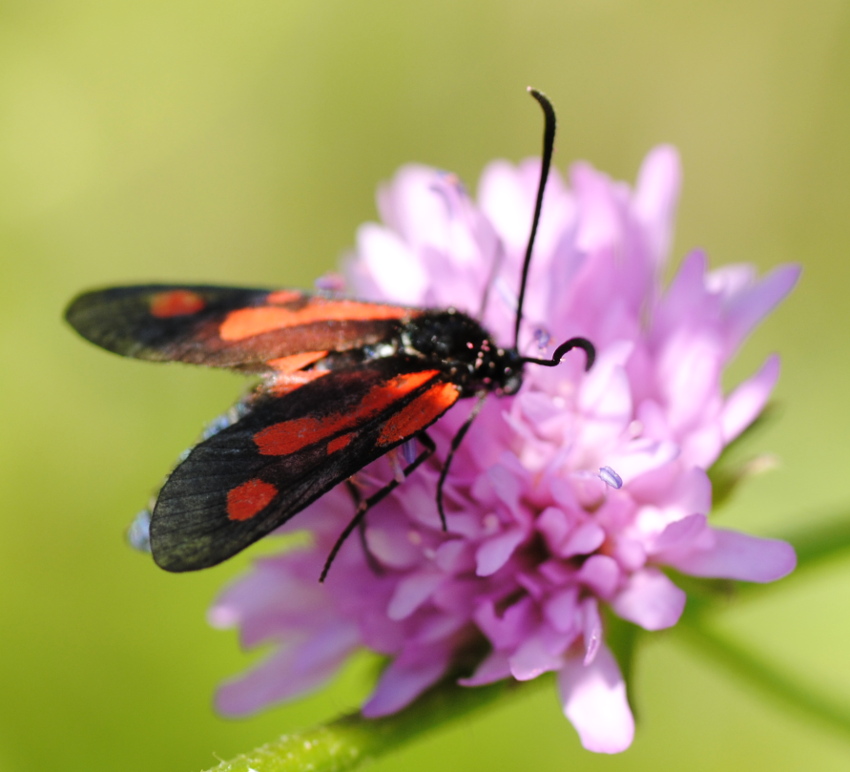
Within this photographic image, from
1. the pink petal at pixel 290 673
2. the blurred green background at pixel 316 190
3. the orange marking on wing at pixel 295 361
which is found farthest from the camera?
the blurred green background at pixel 316 190

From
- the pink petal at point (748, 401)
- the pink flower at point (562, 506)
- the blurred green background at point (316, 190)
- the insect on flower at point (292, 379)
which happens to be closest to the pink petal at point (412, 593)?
the pink flower at point (562, 506)

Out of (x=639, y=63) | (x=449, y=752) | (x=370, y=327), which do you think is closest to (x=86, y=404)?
(x=449, y=752)

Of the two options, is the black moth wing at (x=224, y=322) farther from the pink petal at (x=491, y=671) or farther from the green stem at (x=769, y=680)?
the green stem at (x=769, y=680)

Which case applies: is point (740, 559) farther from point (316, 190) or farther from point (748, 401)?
point (316, 190)

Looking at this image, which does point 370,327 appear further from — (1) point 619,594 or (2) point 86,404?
(2) point 86,404

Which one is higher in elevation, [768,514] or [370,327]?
[370,327]

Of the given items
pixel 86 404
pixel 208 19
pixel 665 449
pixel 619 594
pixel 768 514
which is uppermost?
pixel 208 19

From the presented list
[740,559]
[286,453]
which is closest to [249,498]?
[286,453]
